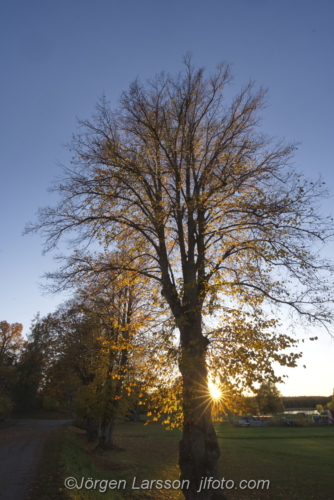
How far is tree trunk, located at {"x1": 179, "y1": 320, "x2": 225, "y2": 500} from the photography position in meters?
7.39

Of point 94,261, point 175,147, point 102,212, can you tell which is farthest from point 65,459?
point 175,147

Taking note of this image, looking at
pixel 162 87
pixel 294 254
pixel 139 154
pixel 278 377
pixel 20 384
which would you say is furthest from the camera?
pixel 20 384

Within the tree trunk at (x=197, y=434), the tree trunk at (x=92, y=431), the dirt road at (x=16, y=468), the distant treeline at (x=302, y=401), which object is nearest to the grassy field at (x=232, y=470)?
the dirt road at (x=16, y=468)

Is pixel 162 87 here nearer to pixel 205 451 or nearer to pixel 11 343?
pixel 205 451

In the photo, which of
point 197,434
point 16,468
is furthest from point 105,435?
point 197,434

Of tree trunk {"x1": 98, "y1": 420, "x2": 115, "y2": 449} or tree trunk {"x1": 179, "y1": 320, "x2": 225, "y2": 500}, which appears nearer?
tree trunk {"x1": 179, "y1": 320, "x2": 225, "y2": 500}

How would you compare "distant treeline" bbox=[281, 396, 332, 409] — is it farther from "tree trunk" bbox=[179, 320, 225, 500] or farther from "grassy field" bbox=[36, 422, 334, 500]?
"tree trunk" bbox=[179, 320, 225, 500]

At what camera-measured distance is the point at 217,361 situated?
7980 millimetres

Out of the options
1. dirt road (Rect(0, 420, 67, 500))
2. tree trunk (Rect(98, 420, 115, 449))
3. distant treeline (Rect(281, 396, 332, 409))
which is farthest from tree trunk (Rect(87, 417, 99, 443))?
distant treeline (Rect(281, 396, 332, 409))

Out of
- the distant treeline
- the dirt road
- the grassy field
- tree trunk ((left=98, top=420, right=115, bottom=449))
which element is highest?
the distant treeline

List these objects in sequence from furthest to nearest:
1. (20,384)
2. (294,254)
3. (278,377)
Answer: (20,384), (294,254), (278,377)

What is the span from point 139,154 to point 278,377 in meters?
7.15

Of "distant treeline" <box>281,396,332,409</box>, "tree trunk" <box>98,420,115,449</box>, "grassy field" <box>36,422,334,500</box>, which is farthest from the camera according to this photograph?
"distant treeline" <box>281,396,332,409</box>

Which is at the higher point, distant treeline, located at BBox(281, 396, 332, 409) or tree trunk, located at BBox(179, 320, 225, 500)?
distant treeline, located at BBox(281, 396, 332, 409)
